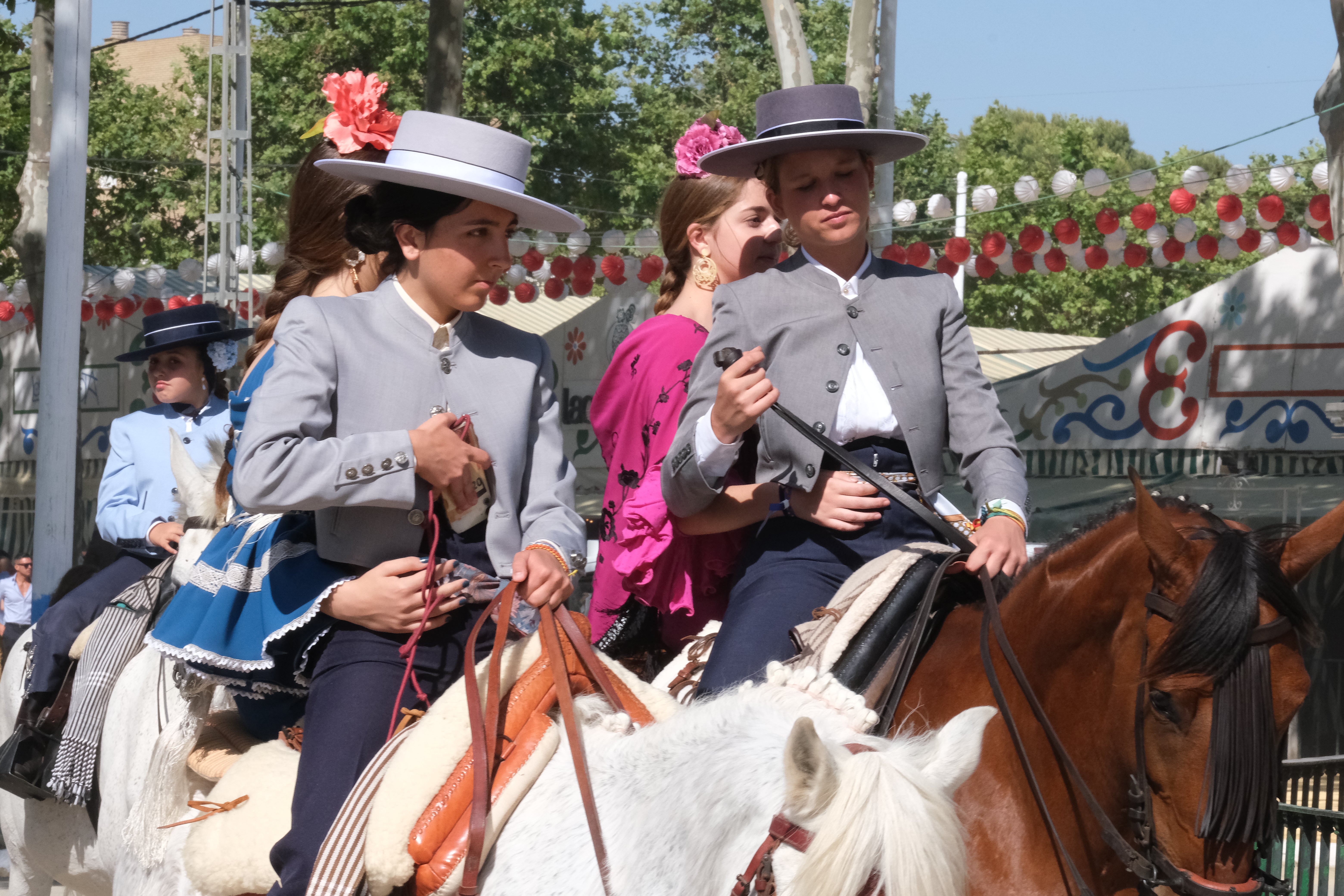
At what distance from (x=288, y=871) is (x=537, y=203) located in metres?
1.54

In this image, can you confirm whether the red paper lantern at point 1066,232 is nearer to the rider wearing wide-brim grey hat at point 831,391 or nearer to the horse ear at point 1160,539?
the rider wearing wide-brim grey hat at point 831,391

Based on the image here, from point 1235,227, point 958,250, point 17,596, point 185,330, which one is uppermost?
point 1235,227

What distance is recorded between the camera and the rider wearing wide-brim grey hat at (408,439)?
2.76m

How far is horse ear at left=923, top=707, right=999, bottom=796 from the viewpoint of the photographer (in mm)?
1970

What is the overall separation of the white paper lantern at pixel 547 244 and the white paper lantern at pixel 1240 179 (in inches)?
238

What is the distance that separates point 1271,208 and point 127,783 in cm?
1068

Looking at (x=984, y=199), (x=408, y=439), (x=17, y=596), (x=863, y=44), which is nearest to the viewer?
(x=408, y=439)

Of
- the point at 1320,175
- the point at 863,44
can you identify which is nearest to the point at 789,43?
the point at 863,44

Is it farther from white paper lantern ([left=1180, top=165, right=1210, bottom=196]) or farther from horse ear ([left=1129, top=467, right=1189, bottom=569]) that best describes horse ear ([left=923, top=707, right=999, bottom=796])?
white paper lantern ([left=1180, top=165, right=1210, bottom=196])

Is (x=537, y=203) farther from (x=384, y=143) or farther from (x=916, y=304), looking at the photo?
(x=916, y=304)

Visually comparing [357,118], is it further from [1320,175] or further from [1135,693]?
[1320,175]

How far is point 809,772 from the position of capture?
1.83 metres

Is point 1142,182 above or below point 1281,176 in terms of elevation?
below

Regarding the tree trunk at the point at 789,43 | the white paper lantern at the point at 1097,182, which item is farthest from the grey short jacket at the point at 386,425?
the white paper lantern at the point at 1097,182
